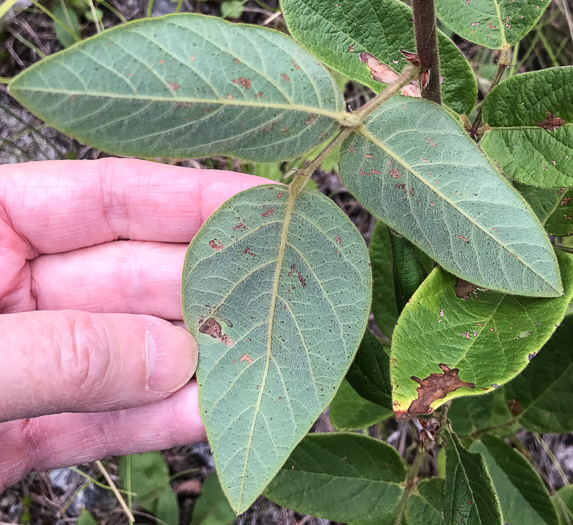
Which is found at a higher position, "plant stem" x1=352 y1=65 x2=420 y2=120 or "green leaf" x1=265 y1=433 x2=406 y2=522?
"plant stem" x1=352 y1=65 x2=420 y2=120

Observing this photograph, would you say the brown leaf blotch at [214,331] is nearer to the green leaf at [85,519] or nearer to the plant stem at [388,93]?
the plant stem at [388,93]

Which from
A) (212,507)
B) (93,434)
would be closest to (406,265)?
(93,434)

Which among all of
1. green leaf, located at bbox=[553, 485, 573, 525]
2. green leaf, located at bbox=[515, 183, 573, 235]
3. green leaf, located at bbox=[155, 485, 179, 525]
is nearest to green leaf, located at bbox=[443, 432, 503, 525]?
green leaf, located at bbox=[515, 183, 573, 235]

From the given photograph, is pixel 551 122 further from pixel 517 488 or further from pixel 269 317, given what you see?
pixel 517 488

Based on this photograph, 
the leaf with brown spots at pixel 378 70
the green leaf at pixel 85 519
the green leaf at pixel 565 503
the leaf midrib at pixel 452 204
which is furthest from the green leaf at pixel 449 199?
the green leaf at pixel 85 519

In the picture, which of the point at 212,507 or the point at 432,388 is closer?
the point at 432,388

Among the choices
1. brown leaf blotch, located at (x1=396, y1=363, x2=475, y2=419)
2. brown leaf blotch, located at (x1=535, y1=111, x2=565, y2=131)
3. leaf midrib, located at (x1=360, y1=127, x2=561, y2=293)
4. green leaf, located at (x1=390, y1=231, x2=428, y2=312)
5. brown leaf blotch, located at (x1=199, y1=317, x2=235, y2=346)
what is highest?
brown leaf blotch, located at (x1=535, y1=111, x2=565, y2=131)

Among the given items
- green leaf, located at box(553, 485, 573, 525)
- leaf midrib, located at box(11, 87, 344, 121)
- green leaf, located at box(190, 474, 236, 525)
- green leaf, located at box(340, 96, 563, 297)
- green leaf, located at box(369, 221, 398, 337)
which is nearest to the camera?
leaf midrib, located at box(11, 87, 344, 121)

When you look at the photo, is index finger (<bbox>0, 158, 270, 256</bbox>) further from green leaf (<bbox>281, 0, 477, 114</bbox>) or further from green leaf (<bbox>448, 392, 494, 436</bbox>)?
green leaf (<bbox>448, 392, 494, 436</bbox>)
